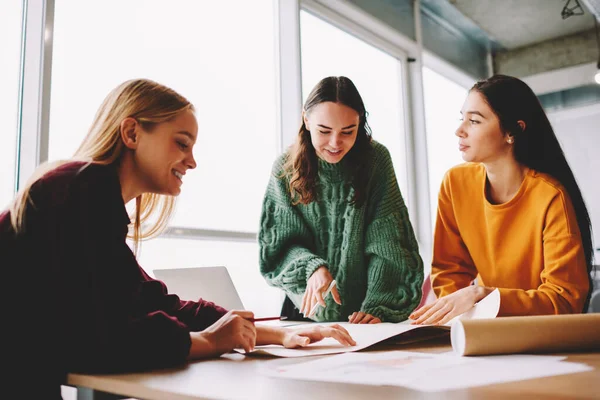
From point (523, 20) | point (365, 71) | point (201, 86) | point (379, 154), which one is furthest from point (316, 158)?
point (523, 20)

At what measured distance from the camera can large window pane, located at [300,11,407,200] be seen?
342 centimetres

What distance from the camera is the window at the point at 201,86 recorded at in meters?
2.00

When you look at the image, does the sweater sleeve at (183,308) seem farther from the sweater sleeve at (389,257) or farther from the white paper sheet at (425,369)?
the sweater sleeve at (389,257)

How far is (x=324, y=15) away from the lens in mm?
3502

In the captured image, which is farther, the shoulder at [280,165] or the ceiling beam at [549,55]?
the ceiling beam at [549,55]

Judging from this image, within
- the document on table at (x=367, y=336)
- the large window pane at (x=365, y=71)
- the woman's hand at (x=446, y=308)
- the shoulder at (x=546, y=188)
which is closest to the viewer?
the document on table at (x=367, y=336)

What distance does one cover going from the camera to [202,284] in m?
1.40

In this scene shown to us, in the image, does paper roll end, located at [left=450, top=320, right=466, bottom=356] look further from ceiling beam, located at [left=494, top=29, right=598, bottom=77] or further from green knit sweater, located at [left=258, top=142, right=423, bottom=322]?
ceiling beam, located at [left=494, top=29, right=598, bottom=77]

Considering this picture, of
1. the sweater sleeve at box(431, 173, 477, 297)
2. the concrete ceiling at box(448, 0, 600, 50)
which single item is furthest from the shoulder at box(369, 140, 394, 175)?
the concrete ceiling at box(448, 0, 600, 50)

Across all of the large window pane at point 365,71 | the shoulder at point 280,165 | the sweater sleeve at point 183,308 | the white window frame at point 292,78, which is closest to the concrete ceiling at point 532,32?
the white window frame at point 292,78

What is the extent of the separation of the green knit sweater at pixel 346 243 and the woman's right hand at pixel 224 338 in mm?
503

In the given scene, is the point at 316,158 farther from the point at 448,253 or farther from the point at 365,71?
the point at 365,71

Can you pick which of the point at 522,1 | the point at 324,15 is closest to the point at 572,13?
the point at 522,1

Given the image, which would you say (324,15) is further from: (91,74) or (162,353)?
(162,353)
